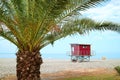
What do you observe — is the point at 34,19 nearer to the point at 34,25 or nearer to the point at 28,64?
the point at 34,25

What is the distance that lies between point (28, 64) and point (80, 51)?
32629 mm

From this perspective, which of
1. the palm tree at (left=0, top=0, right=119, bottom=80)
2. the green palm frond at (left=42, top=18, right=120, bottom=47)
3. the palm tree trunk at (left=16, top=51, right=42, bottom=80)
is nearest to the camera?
the palm tree at (left=0, top=0, right=119, bottom=80)

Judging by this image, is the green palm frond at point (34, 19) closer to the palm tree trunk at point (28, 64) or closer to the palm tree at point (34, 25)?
the palm tree at point (34, 25)

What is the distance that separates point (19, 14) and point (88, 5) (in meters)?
2.66

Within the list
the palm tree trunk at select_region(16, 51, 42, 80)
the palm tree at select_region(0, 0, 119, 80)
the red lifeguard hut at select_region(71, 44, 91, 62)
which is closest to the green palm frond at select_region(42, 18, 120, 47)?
the palm tree at select_region(0, 0, 119, 80)

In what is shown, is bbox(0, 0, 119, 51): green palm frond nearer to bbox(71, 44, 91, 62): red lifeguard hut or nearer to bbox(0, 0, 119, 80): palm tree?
bbox(0, 0, 119, 80): palm tree

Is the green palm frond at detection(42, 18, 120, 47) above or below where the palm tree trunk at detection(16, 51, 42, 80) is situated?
above

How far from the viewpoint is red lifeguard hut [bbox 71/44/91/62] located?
46500 millimetres

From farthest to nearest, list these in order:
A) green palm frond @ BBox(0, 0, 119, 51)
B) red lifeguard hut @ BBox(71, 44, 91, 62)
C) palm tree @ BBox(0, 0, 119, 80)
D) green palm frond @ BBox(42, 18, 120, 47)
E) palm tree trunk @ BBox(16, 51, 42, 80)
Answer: red lifeguard hut @ BBox(71, 44, 91, 62), green palm frond @ BBox(42, 18, 120, 47), palm tree trunk @ BBox(16, 51, 42, 80), palm tree @ BBox(0, 0, 119, 80), green palm frond @ BBox(0, 0, 119, 51)

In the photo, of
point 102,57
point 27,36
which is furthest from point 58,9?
point 102,57

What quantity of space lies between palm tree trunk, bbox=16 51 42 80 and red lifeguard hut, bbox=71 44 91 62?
106ft

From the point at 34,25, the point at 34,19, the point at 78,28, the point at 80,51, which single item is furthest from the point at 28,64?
the point at 80,51

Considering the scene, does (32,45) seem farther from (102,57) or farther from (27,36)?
(102,57)

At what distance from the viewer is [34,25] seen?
1316cm
